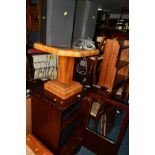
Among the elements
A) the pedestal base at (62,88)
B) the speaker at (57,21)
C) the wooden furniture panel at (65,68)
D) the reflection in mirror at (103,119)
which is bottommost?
the reflection in mirror at (103,119)

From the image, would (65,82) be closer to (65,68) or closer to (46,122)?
(65,68)

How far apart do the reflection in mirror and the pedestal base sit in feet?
1.42

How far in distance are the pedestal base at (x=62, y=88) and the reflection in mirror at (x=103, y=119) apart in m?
0.43

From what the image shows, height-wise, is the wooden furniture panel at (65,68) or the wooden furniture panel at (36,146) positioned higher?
the wooden furniture panel at (65,68)

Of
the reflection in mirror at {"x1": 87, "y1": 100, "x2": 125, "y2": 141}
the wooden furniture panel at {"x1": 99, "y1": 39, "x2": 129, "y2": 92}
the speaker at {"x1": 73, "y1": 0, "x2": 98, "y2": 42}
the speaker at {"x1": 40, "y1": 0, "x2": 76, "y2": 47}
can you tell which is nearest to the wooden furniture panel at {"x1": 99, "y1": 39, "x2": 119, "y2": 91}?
the wooden furniture panel at {"x1": 99, "y1": 39, "x2": 129, "y2": 92}

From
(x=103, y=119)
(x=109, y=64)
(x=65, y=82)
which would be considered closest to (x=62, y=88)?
(x=65, y=82)

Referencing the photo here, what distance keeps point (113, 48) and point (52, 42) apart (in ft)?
2.47

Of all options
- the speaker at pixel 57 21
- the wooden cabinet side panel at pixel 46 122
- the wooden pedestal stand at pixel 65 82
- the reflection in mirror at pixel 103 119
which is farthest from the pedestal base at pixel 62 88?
the reflection in mirror at pixel 103 119

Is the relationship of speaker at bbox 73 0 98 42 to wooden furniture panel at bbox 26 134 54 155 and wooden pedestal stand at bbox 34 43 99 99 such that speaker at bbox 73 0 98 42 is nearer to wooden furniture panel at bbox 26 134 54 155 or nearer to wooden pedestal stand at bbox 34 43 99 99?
wooden pedestal stand at bbox 34 43 99 99

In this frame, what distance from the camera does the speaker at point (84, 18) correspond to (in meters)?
0.97

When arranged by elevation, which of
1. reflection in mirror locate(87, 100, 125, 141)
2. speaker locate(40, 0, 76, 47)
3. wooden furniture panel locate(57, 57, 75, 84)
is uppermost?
speaker locate(40, 0, 76, 47)

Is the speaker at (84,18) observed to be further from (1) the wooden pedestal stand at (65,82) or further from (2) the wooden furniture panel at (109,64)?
(2) the wooden furniture panel at (109,64)

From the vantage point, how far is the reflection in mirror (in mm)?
1617
